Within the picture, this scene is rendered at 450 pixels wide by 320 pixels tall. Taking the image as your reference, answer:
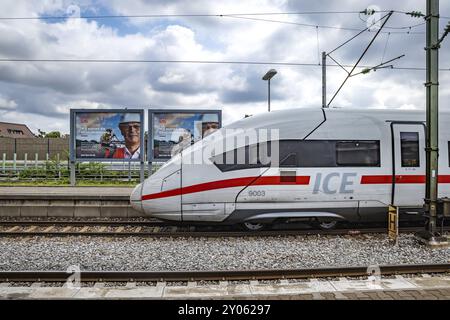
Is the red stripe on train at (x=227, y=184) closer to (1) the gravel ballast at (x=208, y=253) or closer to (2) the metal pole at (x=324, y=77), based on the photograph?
(1) the gravel ballast at (x=208, y=253)

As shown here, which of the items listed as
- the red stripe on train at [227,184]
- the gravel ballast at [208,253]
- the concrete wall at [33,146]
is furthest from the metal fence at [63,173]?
the concrete wall at [33,146]

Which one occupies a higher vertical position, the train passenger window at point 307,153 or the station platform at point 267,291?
the train passenger window at point 307,153

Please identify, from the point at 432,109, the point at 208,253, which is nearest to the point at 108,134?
the point at 208,253

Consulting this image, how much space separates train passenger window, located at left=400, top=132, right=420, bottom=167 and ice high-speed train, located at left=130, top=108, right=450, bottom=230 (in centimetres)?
2

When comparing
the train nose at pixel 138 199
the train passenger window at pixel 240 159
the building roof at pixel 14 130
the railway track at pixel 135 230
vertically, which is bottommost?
the railway track at pixel 135 230

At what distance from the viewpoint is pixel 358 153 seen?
29.0 feet

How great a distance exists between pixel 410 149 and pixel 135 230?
703cm

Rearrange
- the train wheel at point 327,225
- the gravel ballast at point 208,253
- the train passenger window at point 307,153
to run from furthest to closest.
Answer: the train wheel at point 327,225
the train passenger window at point 307,153
the gravel ballast at point 208,253

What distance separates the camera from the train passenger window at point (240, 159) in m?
8.45

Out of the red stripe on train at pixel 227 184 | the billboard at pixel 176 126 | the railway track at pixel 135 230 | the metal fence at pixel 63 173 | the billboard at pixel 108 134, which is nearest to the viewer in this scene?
the red stripe on train at pixel 227 184

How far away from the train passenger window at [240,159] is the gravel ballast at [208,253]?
162 cm

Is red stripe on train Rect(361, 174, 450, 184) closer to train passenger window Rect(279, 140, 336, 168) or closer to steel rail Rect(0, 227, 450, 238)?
train passenger window Rect(279, 140, 336, 168)

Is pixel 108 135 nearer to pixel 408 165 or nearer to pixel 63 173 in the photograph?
pixel 63 173
